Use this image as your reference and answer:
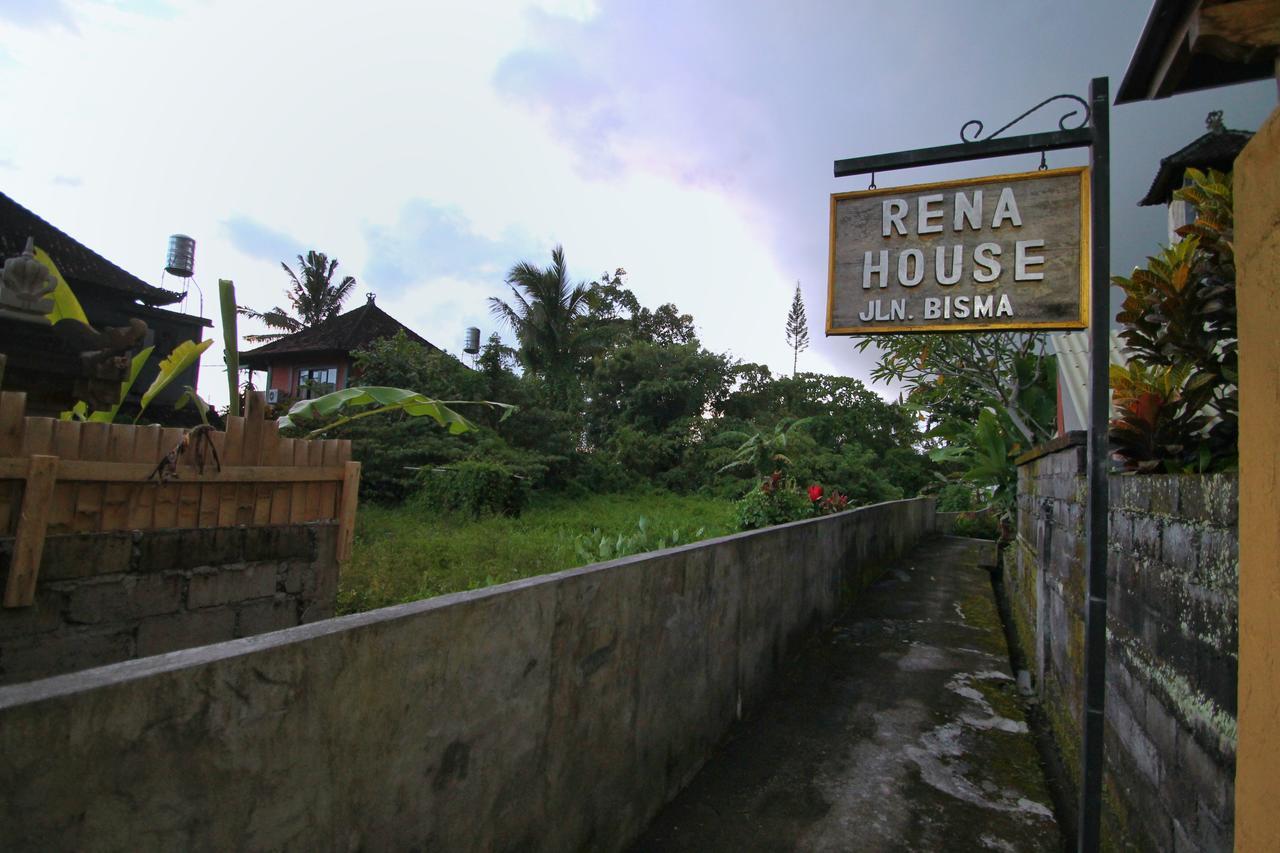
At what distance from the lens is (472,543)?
848cm

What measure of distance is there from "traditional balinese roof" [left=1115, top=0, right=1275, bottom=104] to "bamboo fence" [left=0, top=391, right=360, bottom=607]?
3.92 m

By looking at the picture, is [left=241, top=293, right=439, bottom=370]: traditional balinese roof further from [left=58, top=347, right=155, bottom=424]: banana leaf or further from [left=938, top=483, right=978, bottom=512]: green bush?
[left=58, top=347, right=155, bottom=424]: banana leaf

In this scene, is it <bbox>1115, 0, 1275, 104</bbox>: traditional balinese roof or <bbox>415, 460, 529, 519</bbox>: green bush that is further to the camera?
<bbox>415, 460, 529, 519</bbox>: green bush

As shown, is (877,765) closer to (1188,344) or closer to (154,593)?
(1188,344)

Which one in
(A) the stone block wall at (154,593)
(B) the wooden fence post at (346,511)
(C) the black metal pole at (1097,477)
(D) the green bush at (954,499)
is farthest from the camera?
(D) the green bush at (954,499)

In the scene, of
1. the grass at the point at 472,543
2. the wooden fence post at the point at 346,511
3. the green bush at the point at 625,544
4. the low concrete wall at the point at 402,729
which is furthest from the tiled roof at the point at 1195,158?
the wooden fence post at the point at 346,511

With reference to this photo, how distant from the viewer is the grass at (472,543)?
582cm

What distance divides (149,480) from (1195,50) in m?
4.07

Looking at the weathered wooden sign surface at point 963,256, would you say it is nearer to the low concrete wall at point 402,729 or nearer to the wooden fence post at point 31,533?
the low concrete wall at point 402,729

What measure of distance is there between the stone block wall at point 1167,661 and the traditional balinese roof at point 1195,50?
108 cm

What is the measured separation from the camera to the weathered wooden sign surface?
2562mm

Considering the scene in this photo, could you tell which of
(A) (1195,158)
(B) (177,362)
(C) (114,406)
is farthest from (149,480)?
(A) (1195,158)

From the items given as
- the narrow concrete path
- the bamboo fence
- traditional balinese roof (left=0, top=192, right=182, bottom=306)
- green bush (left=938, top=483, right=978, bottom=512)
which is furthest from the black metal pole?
green bush (left=938, top=483, right=978, bottom=512)

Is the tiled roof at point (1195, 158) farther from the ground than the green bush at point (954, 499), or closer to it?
farther from the ground
